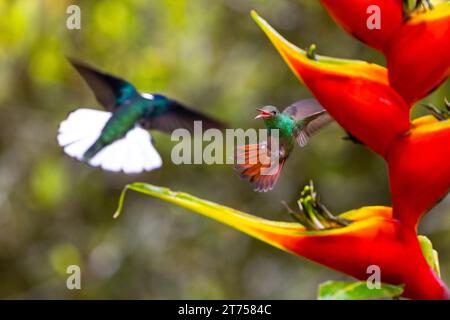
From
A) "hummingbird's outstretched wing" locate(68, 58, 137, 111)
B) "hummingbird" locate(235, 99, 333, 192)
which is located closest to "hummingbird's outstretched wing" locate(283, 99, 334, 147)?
"hummingbird" locate(235, 99, 333, 192)

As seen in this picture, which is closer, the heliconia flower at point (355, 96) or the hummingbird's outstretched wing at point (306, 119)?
the heliconia flower at point (355, 96)

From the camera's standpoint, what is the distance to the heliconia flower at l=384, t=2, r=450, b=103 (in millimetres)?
944

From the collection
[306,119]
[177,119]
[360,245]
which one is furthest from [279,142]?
[177,119]

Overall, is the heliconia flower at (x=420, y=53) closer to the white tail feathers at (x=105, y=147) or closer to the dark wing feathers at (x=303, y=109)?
the dark wing feathers at (x=303, y=109)

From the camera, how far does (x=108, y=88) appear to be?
144cm

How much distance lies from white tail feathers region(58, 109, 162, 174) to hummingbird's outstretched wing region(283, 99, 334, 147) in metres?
0.25

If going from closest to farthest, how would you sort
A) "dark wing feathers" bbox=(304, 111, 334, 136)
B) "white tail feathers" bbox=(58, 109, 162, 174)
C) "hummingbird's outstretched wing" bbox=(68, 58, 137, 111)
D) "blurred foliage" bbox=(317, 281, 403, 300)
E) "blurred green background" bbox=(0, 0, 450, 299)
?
→ "blurred foliage" bbox=(317, 281, 403, 300)
"dark wing feathers" bbox=(304, 111, 334, 136)
"white tail feathers" bbox=(58, 109, 162, 174)
"hummingbird's outstretched wing" bbox=(68, 58, 137, 111)
"blurred green background" bbox=(0, 0, 450, 299)

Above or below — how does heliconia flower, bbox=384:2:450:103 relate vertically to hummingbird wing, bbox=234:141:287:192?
above

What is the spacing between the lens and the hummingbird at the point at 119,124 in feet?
4.24

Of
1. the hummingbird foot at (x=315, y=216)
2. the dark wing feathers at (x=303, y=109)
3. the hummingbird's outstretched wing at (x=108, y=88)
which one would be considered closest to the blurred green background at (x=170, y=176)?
the hummingbird's outstretched wing at (x=108, y=88)

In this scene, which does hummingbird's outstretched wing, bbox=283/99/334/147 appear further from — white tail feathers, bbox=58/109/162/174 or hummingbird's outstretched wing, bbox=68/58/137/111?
hummingbird's outstretched wing, bbox=68/58/137/111
